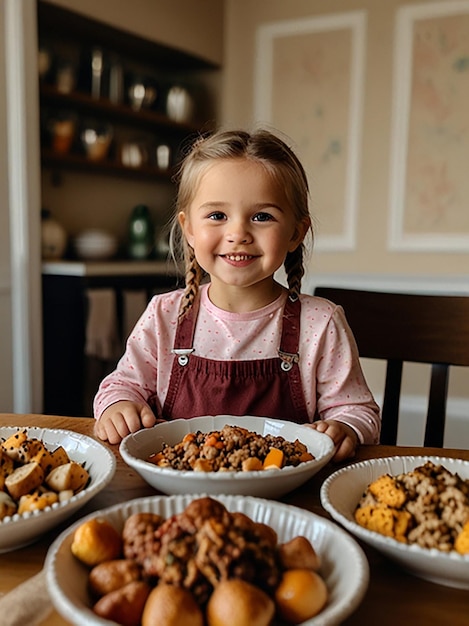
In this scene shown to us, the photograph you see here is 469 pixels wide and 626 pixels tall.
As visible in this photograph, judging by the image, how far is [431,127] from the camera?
3.14 meters

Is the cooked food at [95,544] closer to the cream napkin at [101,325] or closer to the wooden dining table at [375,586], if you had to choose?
the wooden dining table at [375,586]

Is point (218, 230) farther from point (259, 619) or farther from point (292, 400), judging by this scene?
point (259, 619)

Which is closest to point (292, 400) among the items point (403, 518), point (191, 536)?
point (403, 518)

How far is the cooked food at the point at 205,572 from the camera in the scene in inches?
16.8

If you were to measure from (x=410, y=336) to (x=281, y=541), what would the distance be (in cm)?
83

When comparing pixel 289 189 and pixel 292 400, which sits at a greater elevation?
pixel 289 189

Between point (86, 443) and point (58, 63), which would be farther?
point (58, 63)

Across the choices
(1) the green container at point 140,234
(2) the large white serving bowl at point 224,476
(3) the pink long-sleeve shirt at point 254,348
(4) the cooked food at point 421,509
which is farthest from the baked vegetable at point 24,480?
(1) the green container at point 140,234

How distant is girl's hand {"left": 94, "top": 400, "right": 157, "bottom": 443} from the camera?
95cm

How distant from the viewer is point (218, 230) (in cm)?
114

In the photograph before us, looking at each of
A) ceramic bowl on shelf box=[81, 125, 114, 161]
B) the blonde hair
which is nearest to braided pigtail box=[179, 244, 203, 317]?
the blonde hair

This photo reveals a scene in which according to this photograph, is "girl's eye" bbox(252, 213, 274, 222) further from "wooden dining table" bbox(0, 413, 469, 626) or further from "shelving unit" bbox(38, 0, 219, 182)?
"shelving unit" bbox(38, 0, 219, 182)

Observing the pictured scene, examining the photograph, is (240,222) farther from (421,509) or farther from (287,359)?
(421,509)

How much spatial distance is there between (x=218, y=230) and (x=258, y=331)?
0.24 metres
